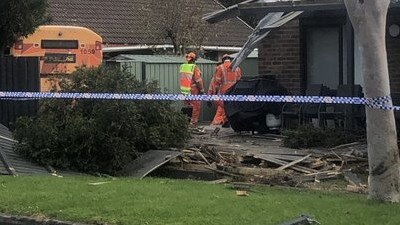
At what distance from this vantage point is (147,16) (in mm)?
29125

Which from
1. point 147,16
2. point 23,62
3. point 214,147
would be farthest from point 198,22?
point 214,147

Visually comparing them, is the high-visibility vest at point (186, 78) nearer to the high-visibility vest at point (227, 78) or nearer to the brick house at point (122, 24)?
the high-visibility vest at point (227, 78)

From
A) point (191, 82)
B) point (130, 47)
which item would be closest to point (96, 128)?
point (191, 82)

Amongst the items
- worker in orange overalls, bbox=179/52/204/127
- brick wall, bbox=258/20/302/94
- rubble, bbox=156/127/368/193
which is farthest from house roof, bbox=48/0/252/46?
rubble, bbox=156/127/368/193

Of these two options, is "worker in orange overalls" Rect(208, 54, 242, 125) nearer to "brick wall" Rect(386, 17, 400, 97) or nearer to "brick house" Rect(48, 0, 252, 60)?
"brick wall" Rect(386, 17, 400, 97)

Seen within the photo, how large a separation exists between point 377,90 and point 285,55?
866 cm

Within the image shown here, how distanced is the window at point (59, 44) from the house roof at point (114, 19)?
9.20 meters

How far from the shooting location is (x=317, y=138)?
475 inches

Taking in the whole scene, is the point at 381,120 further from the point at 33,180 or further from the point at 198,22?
the point at 198,22

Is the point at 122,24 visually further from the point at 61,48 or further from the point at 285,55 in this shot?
the point at 285,55

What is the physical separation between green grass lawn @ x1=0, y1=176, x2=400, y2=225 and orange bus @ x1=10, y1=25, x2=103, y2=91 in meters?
8.66

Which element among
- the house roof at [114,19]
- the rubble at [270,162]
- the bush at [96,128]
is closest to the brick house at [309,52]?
the rubble at [270,162]

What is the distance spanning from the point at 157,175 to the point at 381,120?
4668mm

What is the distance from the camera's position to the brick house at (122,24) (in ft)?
96.0
